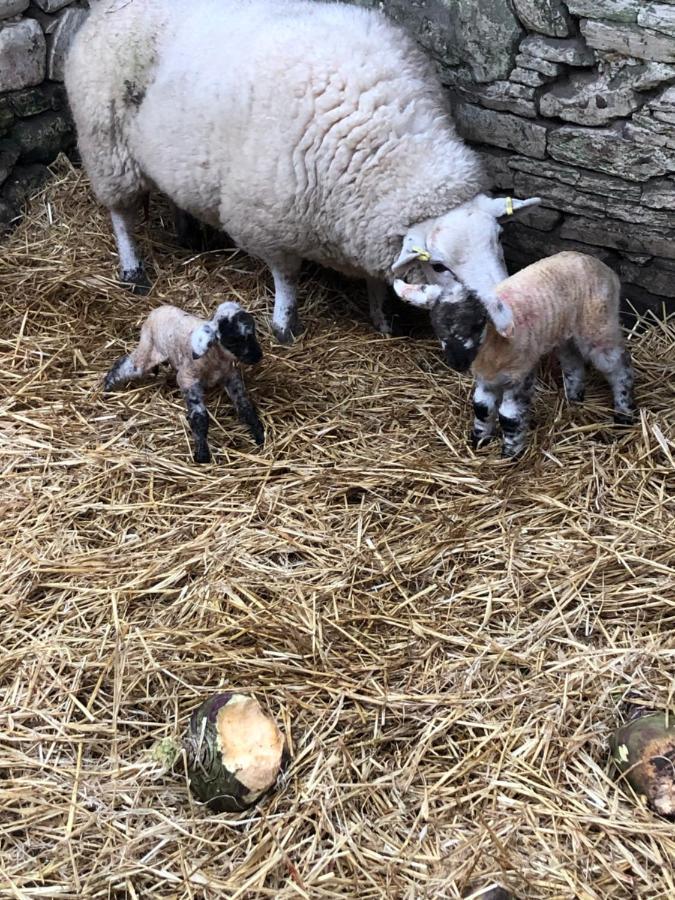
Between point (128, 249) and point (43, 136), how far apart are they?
105cm

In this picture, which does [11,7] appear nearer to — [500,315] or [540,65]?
[540,65]

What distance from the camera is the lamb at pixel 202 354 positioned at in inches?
128

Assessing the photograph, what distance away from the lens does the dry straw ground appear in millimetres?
2262

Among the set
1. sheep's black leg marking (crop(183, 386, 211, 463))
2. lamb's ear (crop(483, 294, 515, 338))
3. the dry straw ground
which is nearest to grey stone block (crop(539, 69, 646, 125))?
the dry straw ground


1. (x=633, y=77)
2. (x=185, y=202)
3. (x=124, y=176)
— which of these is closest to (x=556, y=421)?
(x=633, y=77)

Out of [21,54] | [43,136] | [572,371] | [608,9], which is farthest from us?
[43,136]

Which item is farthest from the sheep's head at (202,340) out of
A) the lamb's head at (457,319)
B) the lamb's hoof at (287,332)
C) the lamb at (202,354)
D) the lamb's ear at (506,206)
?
the lamb's ear at (506,206)

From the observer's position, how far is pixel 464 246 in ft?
11.4

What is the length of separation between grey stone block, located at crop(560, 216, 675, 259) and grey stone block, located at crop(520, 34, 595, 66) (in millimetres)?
656

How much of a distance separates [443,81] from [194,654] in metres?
2.82

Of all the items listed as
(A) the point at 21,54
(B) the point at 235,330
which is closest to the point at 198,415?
(B) the point at 235,330

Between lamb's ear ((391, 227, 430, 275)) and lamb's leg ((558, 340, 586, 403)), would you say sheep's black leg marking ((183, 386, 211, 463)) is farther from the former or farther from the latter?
lamb's leg ((558, 340, 586, 403))

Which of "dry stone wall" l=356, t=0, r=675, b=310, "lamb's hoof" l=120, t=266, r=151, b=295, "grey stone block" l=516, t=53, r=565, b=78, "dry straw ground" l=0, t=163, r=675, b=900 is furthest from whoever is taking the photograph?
"lamb's hoof" l=120, t=266, r=151, b=295

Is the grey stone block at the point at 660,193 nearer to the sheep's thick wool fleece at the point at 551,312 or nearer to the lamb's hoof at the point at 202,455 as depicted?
the sheep's thick wool fleece at the point at 551,312
